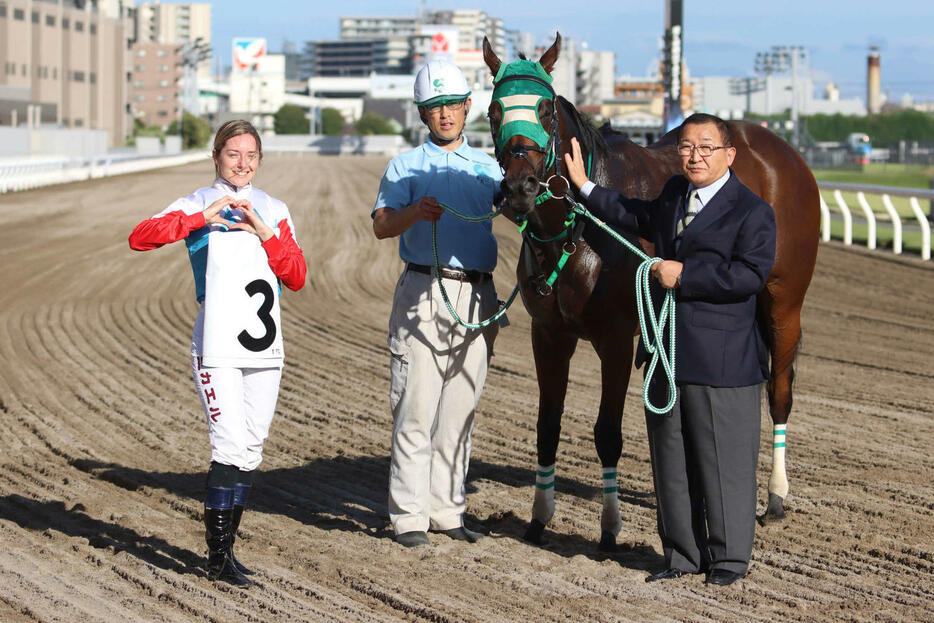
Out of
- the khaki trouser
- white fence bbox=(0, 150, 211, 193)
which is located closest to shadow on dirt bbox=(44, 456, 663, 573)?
the khaki trouser

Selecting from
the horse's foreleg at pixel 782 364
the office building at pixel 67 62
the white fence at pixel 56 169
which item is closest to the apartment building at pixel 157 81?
the office building at pixel 67 62

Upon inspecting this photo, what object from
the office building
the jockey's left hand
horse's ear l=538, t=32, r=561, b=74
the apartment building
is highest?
the apartment building

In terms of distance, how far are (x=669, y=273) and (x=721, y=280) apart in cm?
18

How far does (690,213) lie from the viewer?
4.08 metres

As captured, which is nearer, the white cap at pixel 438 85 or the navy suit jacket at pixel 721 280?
the navy suit jacket at pixel 721 280

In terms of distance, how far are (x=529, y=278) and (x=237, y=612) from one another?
1792 mm

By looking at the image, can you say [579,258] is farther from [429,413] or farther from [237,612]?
[237,612]

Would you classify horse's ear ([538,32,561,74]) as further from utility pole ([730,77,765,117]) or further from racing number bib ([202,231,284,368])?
utility pole ([730,77,765,117])

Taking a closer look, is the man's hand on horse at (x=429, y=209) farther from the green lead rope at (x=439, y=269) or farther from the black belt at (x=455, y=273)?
the black belt at (x=455, y=273)

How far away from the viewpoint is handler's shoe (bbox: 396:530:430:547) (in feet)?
15.7

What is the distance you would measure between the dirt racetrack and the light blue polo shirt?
1.21 meters

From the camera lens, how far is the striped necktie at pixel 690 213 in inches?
160

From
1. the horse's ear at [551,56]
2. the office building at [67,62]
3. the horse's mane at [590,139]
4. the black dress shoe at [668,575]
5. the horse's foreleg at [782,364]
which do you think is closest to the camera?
the black dress shoe at [668,575]

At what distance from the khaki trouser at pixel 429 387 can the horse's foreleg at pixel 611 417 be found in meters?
0.54
